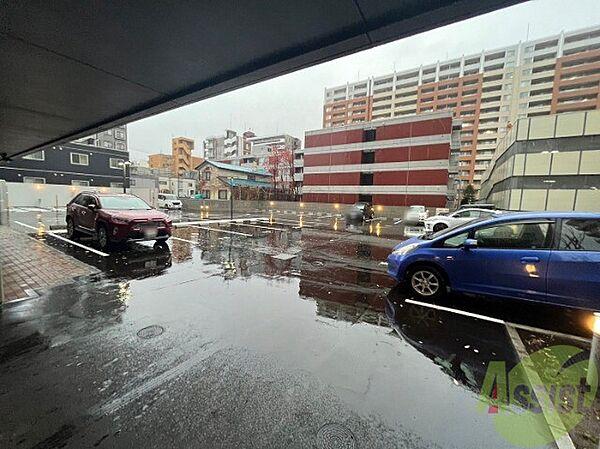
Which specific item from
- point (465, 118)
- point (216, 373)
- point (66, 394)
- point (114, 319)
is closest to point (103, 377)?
point (66, 394)

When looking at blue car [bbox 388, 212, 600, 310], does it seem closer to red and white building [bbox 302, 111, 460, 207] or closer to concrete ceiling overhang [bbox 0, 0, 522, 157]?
concrete ceiling overhang [bbox 0, 0, 522, 157]

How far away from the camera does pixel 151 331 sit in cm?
371

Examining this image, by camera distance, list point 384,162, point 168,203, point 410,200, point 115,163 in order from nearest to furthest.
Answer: point 168,203
point 410,200
point 384,162
point 115,163

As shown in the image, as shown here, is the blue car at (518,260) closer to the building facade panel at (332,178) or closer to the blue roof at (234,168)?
the building facade panel at (332,178)

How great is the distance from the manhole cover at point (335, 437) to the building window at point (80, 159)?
42376 mm

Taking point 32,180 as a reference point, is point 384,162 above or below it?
above

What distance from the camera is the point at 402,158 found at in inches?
1229

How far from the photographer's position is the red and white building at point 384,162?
95.3 feet

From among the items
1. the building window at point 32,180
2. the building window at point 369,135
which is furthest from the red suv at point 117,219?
the building window at point 369,135

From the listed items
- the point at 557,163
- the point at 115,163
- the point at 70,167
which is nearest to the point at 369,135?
the point at 557,163

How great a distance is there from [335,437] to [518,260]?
3.95 m

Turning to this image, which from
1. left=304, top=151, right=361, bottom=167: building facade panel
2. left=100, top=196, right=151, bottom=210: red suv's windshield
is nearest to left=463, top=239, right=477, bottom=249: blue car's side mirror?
left=100, top=196, right=151, bottom=210: red suv's windshield

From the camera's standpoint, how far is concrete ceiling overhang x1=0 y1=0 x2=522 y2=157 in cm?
238

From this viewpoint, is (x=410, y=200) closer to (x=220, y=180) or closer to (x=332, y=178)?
(x=332, y=178)
